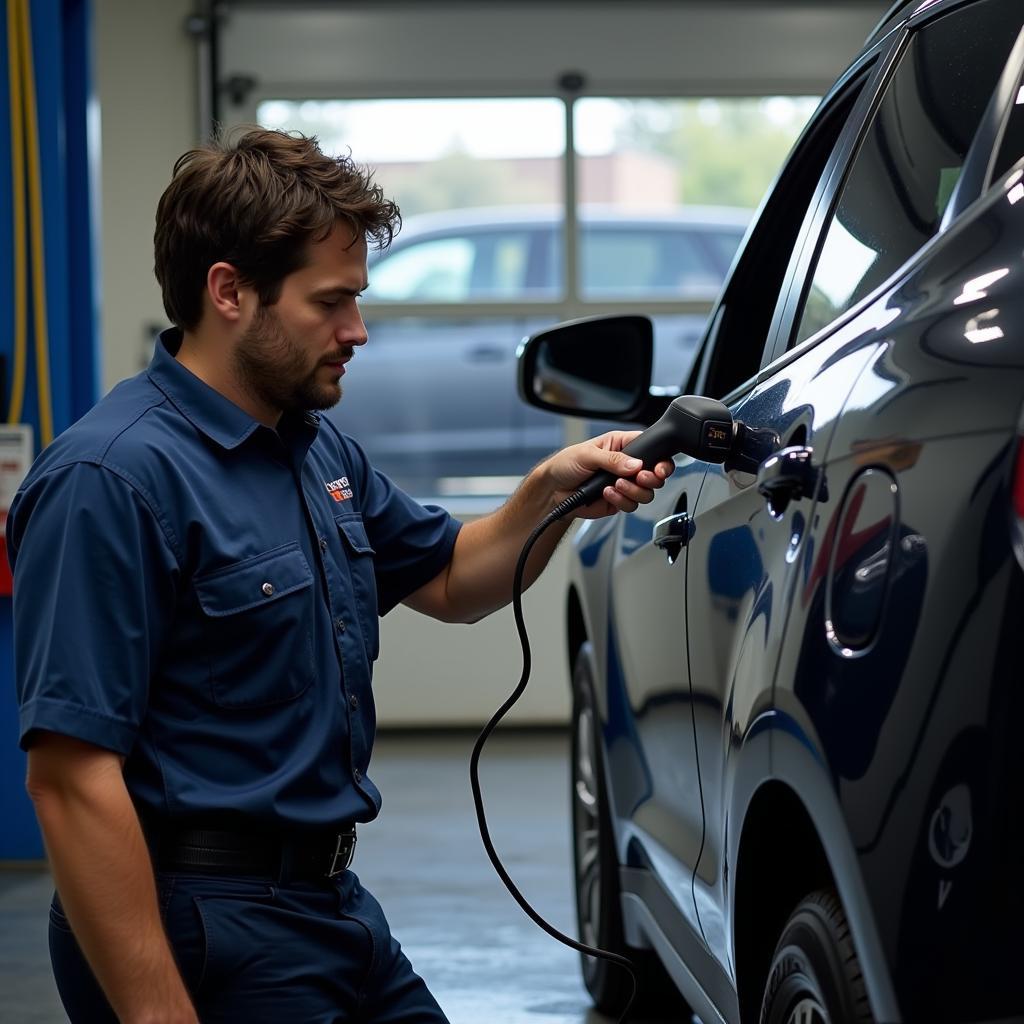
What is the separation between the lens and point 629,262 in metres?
7.11

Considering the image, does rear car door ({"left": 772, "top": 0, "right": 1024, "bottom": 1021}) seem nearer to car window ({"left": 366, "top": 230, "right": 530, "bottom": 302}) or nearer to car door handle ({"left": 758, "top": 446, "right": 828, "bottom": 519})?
car door handle ({"left": 758, "top": 446, "right": 828, "bottom": 519})

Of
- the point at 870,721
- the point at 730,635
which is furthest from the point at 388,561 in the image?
the point at 870,721

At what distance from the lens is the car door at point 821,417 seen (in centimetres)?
148

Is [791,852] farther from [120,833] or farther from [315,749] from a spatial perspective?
[120,833]

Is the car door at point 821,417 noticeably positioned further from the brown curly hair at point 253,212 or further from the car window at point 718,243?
the car window at point 718,243

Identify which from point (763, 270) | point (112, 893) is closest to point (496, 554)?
point (763, 270)

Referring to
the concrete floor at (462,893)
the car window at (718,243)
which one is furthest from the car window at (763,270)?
the car window at (718,243)

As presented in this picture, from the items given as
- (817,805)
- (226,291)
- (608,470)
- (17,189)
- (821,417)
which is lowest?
(817,805)

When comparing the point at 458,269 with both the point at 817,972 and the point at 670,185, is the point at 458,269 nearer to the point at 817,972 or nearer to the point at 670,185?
the point at 670,185

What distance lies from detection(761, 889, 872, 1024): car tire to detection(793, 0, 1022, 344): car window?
26.5 inches

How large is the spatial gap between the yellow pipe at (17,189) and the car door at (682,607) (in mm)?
2688

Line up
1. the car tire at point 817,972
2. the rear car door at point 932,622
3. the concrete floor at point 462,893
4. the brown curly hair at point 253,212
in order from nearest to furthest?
the rear car door at point 932,622 < the car tire at point 817,972 < the brown curly hair at point 253,212 < the concrete floor at point 462,893

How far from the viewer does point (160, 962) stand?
1.68 metres

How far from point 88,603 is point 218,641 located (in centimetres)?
18
